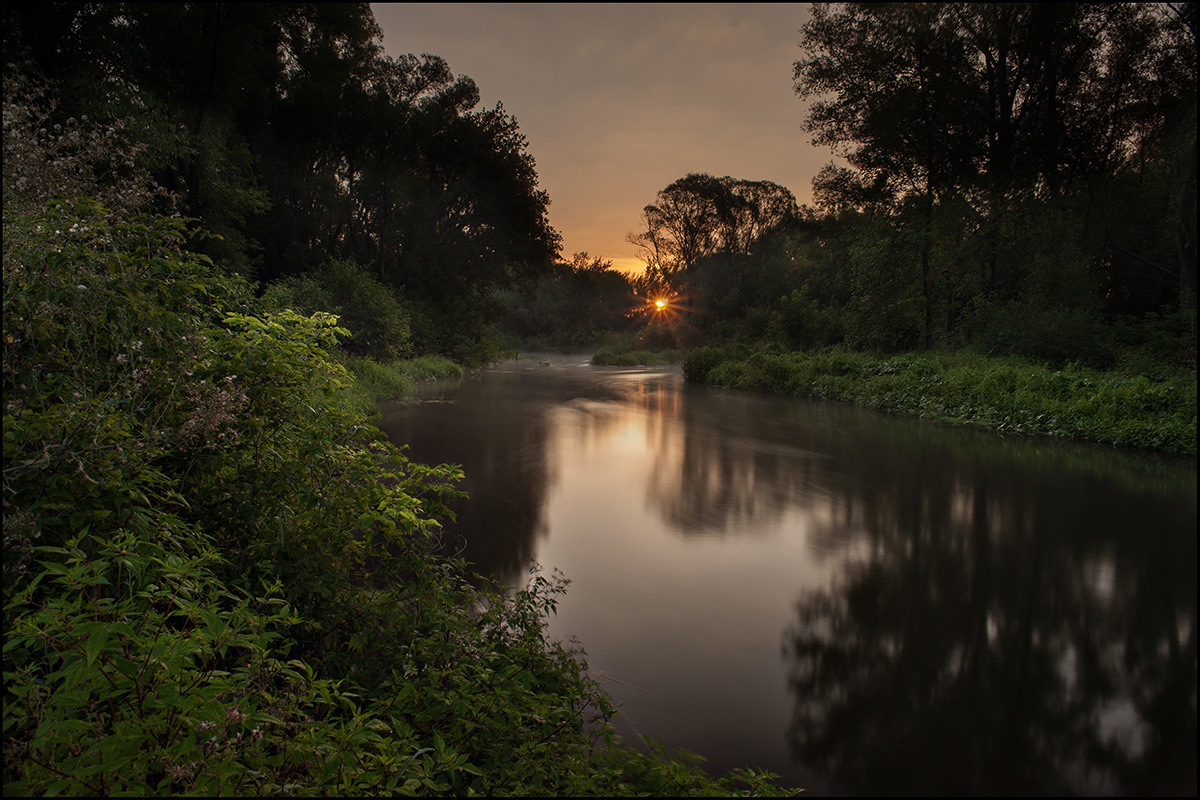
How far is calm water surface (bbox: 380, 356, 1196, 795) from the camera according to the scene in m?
1.58

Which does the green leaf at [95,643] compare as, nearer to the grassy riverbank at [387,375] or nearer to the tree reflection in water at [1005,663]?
the tree reflection in water at [1005,663]

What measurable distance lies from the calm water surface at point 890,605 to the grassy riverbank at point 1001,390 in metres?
0.17

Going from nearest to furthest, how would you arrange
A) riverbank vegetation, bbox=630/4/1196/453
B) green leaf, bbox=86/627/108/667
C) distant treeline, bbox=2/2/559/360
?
green leaf, bbox=86/627/108/667, riverbank vegetation, bbox=630/4/1196/453, distant treeline, bbox=2/2/559/360

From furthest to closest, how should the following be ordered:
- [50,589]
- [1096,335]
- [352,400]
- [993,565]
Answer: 1. [352,400]
2. [993,565]
3. [1096,335]
4. [50,589]

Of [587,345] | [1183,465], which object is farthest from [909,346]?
[587,345]

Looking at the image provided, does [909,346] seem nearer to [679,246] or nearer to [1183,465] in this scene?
[1183,465]

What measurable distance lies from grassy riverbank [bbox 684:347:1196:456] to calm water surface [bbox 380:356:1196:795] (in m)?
0.17

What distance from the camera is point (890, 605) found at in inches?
142

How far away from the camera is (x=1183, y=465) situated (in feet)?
4.63

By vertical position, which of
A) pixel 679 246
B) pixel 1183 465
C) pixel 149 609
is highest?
pixel 679 246

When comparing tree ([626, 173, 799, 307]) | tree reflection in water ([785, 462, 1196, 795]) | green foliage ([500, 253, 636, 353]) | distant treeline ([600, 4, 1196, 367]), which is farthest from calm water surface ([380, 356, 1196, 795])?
green foliage ([500, 253, 636, 353])

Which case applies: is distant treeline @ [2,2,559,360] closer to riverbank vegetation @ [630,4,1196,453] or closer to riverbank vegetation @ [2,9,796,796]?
riverbank vegetation @ [2,9,796,796]

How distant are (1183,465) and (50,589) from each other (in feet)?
10.5

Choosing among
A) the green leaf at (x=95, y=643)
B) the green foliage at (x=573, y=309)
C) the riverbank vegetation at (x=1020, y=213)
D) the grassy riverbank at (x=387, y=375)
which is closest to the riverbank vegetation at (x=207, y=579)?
the green leaf at (x=95, y=643)
